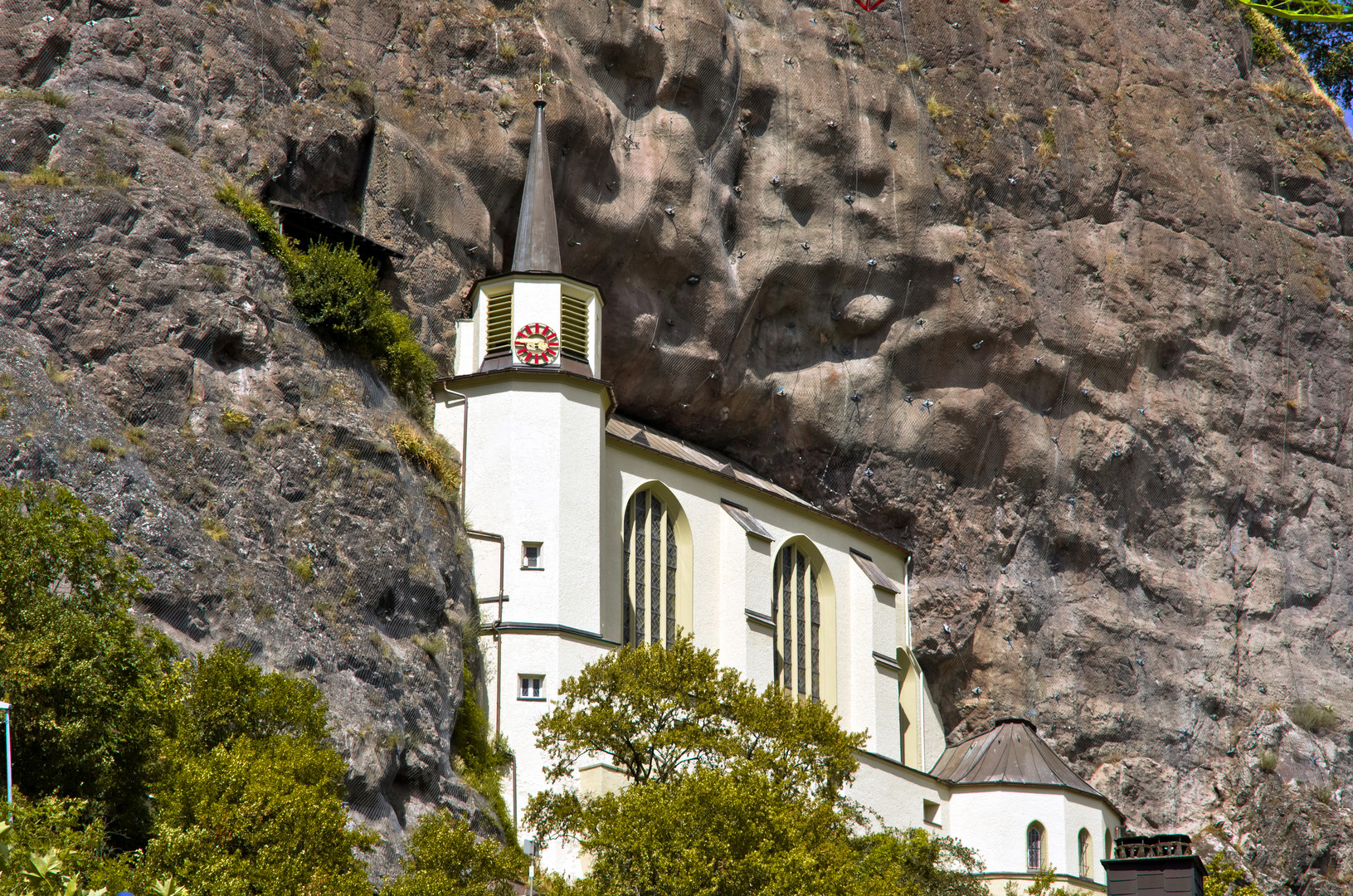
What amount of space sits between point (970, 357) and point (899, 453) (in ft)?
11.7

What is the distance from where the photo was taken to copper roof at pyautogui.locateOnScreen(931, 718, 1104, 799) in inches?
2093

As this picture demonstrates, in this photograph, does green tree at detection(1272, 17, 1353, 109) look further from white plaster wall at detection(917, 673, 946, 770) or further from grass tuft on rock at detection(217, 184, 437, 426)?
grass tuft on rock at detection(217, 184, 437, 426)

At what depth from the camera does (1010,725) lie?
5472 cm

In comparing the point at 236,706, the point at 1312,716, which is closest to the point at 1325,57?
the point at 1312,716

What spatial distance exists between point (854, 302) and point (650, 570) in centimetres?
1100

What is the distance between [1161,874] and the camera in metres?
38.2

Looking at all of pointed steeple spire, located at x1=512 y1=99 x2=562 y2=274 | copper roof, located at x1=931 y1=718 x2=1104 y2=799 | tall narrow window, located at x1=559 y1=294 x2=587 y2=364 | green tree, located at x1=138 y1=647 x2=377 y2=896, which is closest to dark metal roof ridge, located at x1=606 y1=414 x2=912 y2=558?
tall narrow window, located at x1=559 y1=294 x2=587 y2=364

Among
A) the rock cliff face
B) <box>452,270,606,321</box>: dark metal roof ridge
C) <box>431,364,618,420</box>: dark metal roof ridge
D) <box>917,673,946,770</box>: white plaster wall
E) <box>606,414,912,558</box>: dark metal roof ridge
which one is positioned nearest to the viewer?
the rock cliff face

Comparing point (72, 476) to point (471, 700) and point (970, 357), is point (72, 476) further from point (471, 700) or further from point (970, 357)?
point (970, 357)

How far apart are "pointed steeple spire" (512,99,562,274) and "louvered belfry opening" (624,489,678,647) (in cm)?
656

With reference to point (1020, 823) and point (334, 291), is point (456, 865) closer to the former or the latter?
point (334, 291)

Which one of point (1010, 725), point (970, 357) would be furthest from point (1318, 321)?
point (1010, 725)

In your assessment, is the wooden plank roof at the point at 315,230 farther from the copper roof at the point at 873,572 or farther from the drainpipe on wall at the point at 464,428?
the copper roof at the point at 873,572

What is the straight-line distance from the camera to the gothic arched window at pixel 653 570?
47.3 metres
